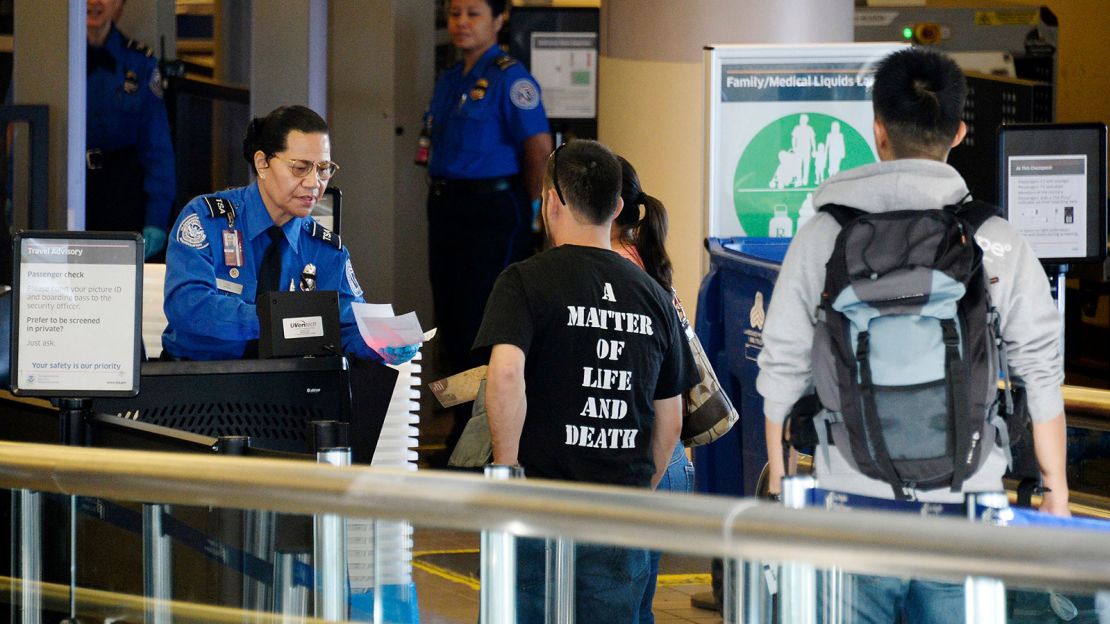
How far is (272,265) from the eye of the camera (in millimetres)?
3986

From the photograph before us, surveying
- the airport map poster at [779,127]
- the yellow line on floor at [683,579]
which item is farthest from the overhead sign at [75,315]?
the airport map poster at [779,127]

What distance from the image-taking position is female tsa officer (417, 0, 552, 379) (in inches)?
274

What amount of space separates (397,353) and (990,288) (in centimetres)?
135

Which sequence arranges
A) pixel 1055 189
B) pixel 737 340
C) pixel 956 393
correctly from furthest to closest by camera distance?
pixel 1055 189, pixel 737 340, pixel 956 393

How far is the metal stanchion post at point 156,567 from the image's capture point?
243 centimetres

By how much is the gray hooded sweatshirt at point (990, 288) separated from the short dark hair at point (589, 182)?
0.52 metres

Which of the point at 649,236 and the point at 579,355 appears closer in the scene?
the point at 579,355

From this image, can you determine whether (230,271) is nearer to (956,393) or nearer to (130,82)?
A: (956,393)

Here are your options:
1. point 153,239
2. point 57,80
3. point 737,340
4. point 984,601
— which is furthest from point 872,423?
point 153,239

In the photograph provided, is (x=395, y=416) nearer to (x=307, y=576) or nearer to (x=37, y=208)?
(x=307, y=576)

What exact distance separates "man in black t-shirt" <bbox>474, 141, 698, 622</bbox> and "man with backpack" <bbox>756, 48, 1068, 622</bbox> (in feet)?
1.23

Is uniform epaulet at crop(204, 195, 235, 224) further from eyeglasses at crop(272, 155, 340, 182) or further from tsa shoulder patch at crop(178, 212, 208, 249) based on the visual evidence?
eyeglasses at crop(272, 155, 340, 182)

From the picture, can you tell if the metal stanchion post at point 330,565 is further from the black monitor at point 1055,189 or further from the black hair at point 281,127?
the black monitor at point 1055,189

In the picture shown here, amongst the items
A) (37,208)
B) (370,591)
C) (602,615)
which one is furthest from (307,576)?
(37,208)
